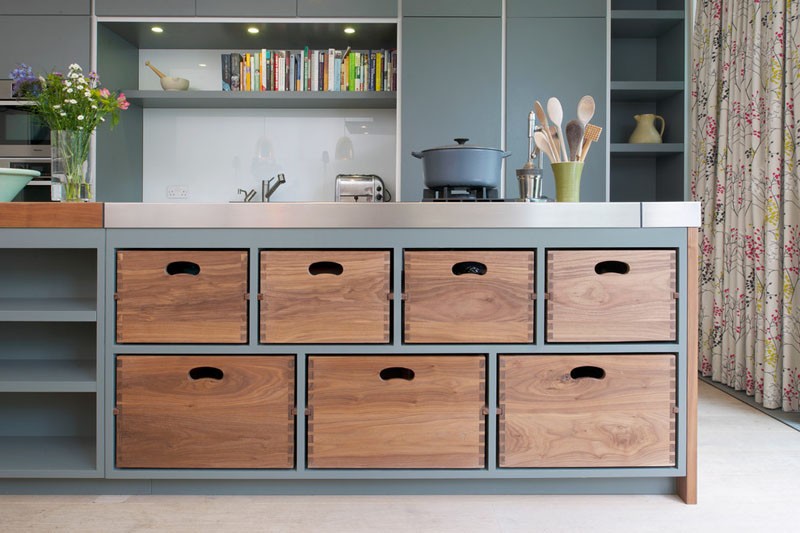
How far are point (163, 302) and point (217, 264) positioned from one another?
0.63ft

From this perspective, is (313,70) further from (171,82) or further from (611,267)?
(611,267)

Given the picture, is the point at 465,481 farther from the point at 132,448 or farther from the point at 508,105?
the point at 508,105

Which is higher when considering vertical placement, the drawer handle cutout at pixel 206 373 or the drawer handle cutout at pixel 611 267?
the drawer handle cutout at pixel 611 267

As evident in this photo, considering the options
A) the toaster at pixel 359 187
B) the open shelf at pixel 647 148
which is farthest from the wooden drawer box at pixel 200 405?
the open shelf at pixel 647 148

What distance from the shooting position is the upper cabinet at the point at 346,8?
3568 mm

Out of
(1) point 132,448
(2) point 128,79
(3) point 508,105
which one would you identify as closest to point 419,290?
(1) point 132,448

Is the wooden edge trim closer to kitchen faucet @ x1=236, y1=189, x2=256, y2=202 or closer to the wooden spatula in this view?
the wooden spatula

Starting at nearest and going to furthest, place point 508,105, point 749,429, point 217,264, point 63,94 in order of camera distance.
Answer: point 217,264, point 63,94, point 749,429, point 508,105

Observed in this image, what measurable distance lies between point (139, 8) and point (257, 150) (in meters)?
1.04

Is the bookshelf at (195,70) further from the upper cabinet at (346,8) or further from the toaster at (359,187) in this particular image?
the toaster at (359,187)

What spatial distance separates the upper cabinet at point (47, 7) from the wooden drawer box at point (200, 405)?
8.70 feet

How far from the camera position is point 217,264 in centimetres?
182

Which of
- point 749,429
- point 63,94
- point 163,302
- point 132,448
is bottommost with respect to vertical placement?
point 749,429

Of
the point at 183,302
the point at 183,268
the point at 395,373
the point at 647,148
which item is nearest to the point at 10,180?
the point at 183,268
